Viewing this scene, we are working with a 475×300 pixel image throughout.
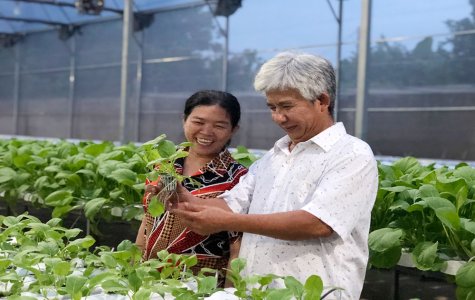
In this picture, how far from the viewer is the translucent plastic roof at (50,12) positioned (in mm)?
11938

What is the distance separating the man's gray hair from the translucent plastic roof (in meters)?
9.99

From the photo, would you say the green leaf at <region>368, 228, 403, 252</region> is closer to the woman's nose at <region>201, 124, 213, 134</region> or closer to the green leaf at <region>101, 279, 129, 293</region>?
the woman's nose at <region>201, 124, 213, 134</region>

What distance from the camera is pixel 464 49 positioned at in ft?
26.8

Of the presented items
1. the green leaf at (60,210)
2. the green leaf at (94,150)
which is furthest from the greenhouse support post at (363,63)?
the green leaf at (60,210)

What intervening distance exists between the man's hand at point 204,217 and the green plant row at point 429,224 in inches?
36.1

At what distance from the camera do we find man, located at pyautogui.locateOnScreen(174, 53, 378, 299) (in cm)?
168

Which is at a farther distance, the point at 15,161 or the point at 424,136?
the point at 424,136

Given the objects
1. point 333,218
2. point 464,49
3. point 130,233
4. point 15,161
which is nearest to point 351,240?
point 333,218

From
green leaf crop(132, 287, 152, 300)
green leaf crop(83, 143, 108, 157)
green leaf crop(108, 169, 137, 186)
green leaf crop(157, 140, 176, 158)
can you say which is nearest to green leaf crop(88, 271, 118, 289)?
green leaf crop(132, 287, 152, 300)

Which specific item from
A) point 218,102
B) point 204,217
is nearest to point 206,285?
point 204,217

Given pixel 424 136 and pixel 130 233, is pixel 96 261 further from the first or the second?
pixel 424 136

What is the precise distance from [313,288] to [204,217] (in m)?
0.37

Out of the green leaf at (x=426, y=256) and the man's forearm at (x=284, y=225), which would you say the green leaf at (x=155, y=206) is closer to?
the man's forearm at (x=284, y=225)

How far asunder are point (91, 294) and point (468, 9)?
732 cm
